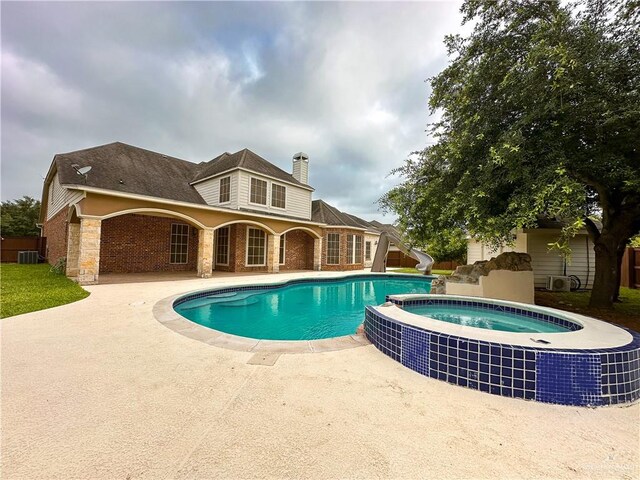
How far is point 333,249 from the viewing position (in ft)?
59.8

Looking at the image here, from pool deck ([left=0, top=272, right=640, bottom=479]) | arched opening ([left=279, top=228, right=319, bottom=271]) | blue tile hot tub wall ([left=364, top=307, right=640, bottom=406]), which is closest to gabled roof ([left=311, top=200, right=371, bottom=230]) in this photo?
arched opening ([left=279, top=228, right=319, bottom=271])

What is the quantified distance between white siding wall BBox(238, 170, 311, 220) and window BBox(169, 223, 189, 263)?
3328mm

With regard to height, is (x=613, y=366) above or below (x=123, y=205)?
below

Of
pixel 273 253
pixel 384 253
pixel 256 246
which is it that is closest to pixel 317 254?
pixel 273 253

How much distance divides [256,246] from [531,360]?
1418cm

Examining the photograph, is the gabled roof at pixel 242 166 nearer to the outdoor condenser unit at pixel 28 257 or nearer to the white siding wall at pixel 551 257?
the outdoor condenser unit at pixel 28 257

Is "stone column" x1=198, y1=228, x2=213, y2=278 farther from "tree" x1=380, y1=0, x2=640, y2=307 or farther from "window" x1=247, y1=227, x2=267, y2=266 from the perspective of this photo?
"tree" x1=380, y1=0, x2=640, y2=307

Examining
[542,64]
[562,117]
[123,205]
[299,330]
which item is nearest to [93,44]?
[123,205]

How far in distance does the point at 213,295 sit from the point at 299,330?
4163 millimetres

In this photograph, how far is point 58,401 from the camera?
2.28 metres

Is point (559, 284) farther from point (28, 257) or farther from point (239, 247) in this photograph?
point (28, 257)

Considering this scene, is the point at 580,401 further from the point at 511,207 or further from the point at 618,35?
the point at 618,35

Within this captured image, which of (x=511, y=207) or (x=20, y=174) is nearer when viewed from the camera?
(x=511, y=207)

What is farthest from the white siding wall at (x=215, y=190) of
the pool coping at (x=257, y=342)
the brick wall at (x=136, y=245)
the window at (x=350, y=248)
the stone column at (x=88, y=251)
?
the pool coping at (x=257, y=342)
